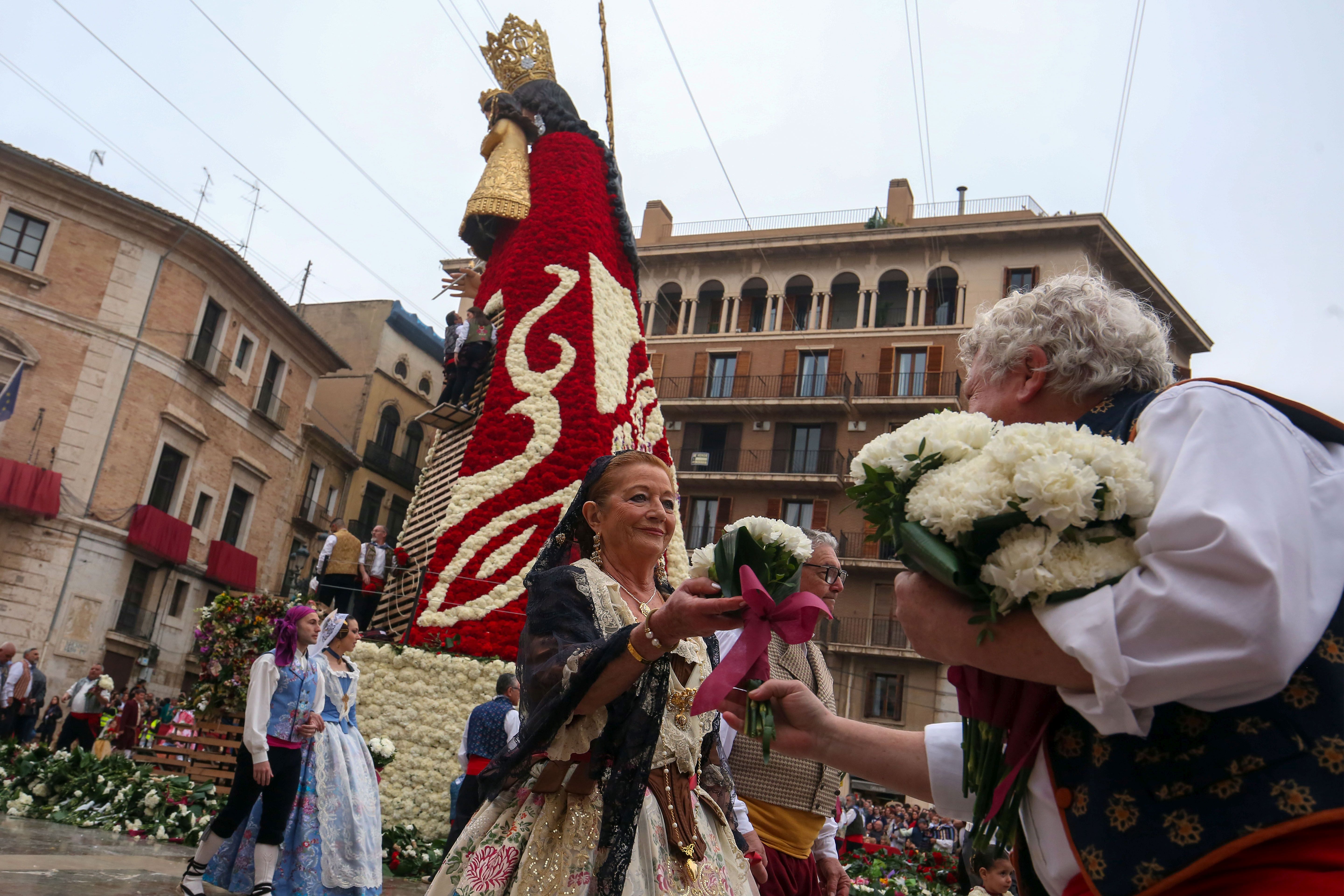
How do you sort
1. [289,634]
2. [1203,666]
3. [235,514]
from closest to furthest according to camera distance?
[1203,666] < [289,634] < [235,514]

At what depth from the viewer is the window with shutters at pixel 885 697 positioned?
2800 cm

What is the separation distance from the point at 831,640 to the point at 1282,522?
91.9 feet

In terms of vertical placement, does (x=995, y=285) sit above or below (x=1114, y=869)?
above

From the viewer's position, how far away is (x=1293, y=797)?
53.9 inches

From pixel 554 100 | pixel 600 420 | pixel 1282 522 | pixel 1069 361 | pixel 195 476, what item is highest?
pixel 554 100

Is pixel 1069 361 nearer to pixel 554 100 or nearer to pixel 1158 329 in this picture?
pixel 1158 329

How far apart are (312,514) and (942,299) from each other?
2196 centimetres

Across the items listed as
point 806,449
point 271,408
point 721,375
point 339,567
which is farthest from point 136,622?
point 806,449

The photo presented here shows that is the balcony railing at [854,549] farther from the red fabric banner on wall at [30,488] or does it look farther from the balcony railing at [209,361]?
the red fabric banner on wall at [30,488]

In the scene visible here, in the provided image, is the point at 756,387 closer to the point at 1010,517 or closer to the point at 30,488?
the point at 30,488

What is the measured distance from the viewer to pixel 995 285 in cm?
3006

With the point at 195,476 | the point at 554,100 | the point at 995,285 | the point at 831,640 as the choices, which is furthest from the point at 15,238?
A: the point at 995,285

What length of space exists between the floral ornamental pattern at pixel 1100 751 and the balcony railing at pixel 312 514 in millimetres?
32530

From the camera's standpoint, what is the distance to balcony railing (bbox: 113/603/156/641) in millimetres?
24328
